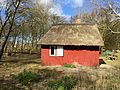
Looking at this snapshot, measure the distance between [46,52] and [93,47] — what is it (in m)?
5.76

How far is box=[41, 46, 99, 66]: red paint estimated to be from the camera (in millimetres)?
31797

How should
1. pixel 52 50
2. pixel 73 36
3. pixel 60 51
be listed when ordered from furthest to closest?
pixel 73 36
pixel 52 50
pixel 60 51

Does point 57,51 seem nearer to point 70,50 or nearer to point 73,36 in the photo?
point 70,50

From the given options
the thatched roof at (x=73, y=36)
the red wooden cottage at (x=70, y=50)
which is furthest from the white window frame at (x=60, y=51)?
the thatched roof at (x=73, y=36)

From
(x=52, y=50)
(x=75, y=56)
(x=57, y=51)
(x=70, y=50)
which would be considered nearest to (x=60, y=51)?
(x=57, y=51)

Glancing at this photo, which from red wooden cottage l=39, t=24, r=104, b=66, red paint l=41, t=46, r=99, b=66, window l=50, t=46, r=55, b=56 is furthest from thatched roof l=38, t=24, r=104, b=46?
window l=50, t=46, r=55, b=56

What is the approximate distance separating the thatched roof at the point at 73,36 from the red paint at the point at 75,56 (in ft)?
2.22

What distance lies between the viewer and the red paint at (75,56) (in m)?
31.8

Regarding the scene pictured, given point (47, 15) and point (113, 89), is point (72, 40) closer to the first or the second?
point (113, 89)

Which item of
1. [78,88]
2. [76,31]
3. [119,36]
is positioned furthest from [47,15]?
[78,88]

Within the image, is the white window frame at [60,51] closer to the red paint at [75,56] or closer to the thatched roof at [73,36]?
the red paint at [75,56]

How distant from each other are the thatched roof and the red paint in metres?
0.68

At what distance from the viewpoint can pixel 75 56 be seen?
105 feet

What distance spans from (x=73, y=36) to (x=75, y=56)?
2708 millimetres
